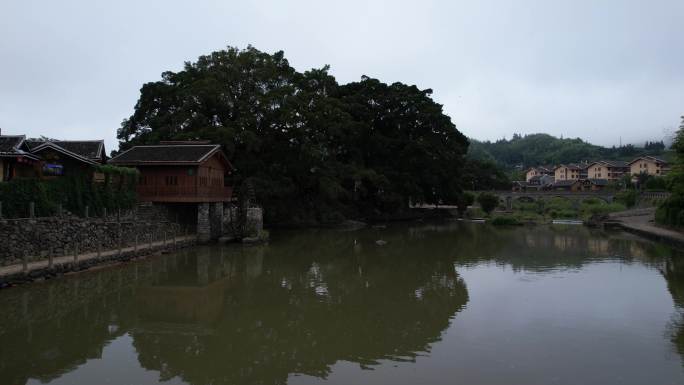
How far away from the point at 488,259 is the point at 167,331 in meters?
18.3

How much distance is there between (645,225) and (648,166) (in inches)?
2469

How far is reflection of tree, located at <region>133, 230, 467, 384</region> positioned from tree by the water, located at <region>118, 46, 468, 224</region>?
54.8 feet

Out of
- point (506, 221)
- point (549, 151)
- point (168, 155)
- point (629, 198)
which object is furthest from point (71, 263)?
point (549, 151)

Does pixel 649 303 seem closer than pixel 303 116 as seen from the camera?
Yes

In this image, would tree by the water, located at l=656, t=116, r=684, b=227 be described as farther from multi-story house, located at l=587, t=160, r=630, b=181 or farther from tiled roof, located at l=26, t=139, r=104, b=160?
multi-story house, located at l=587, t=160, r=630, b=181

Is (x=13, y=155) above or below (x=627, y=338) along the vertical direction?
above

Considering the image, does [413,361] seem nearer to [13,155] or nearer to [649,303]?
[649,303]

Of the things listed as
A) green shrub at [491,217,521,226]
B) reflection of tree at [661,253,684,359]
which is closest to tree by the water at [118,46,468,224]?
green shrub at [491,217,521,226]

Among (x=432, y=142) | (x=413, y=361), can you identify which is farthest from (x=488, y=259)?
(x=432, y=142)

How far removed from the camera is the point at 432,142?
174 ft

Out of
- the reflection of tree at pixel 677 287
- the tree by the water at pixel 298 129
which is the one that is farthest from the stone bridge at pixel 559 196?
the reflection of tree at pixel 677 287

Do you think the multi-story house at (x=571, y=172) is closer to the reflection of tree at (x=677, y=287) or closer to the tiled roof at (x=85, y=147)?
the reflection of tree at (x=677, y=287)

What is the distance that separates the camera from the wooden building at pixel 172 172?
28219 millimetres

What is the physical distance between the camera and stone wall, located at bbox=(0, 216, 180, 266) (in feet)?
57.9
